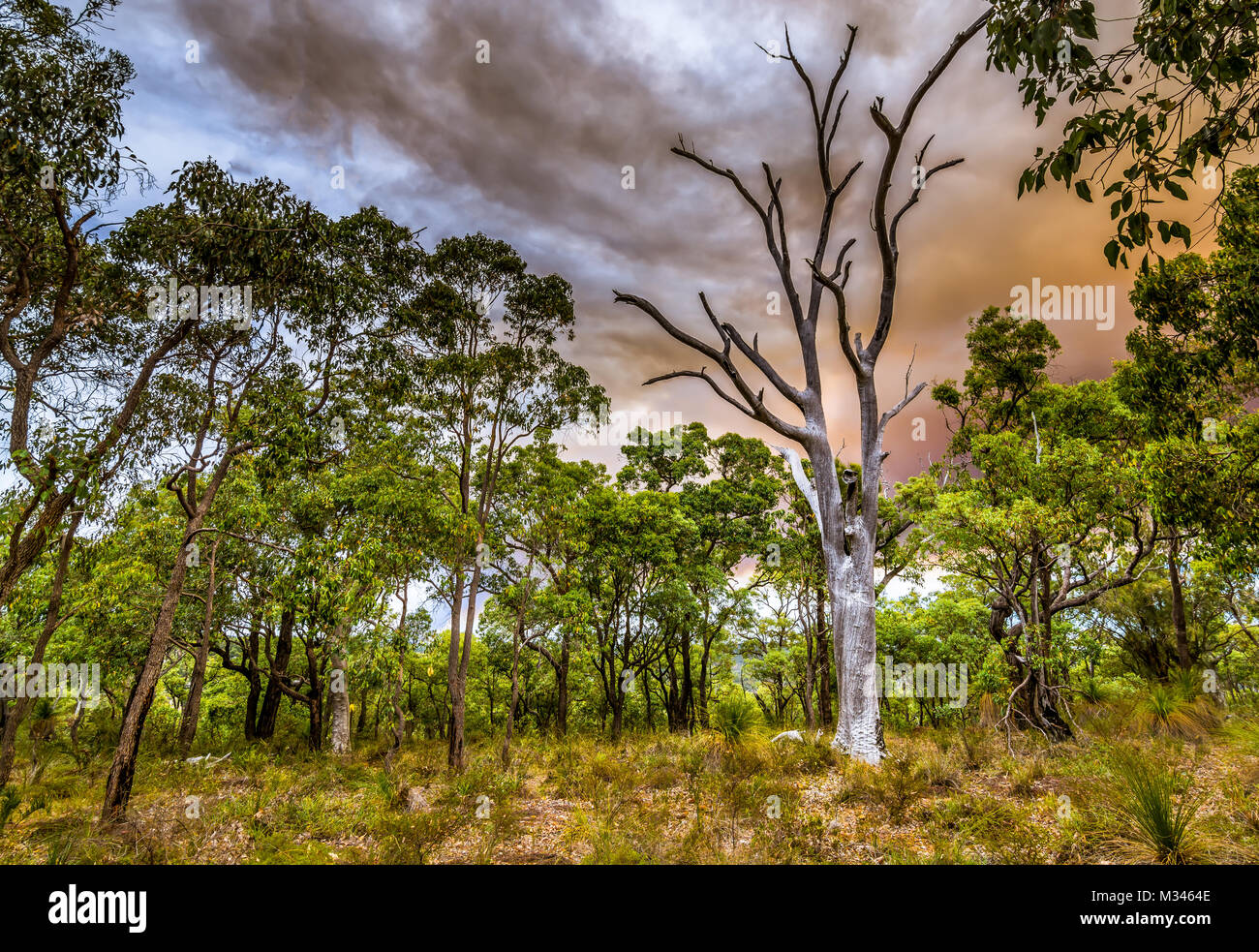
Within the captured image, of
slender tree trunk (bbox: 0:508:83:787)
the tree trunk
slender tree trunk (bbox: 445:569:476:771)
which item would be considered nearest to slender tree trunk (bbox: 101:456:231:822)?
slender tree trunk (bbox: 0:508:83:787)

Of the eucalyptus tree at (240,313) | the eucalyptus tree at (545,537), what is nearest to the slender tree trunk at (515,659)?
the eucalyptus tree at (545,537)

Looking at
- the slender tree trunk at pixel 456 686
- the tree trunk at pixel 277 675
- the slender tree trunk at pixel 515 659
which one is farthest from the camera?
the tree trunk at pixel 277 675

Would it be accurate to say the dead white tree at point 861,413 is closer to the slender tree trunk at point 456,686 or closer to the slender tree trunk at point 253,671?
the slender tree trunk at point 456,686

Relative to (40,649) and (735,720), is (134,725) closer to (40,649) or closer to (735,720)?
(40,649)

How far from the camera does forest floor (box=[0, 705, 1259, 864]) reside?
461 cm

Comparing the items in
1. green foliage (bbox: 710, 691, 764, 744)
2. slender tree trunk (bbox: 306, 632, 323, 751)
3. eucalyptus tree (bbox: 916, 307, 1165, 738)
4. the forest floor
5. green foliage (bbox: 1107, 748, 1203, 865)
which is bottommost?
slender tree trunk (bbox: 306, 632, 323, 751)

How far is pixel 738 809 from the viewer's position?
6.32 m

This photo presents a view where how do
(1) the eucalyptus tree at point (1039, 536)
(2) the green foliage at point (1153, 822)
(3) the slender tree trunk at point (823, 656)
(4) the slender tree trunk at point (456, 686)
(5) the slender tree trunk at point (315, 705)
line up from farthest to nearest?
(3) the slender tree trunk at point (823, 656), (5) the slender tree trunk at point (315, 705), (4) the slender tree trunk at point (456, 686), (1) the eucalyptus tree at point (1039, 536), (2) the green foliage at point (1153, 822)

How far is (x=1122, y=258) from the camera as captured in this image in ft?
8.52

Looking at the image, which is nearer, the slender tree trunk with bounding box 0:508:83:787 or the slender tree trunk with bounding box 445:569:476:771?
the slender tree trunk with bounding box 0:508:83:787

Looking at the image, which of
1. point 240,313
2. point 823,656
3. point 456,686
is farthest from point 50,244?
point 823,656

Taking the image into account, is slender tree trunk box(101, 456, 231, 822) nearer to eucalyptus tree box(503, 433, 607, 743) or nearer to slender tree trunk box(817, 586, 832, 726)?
eucalyptus tree box(503, 433, 607, 743)

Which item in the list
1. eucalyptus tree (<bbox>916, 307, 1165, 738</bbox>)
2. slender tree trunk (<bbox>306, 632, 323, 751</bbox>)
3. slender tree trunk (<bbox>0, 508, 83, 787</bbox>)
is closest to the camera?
eucalyptus tree (<bbox>916, 307, 1165, 738</bbox>)

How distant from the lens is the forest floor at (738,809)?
461 cm
